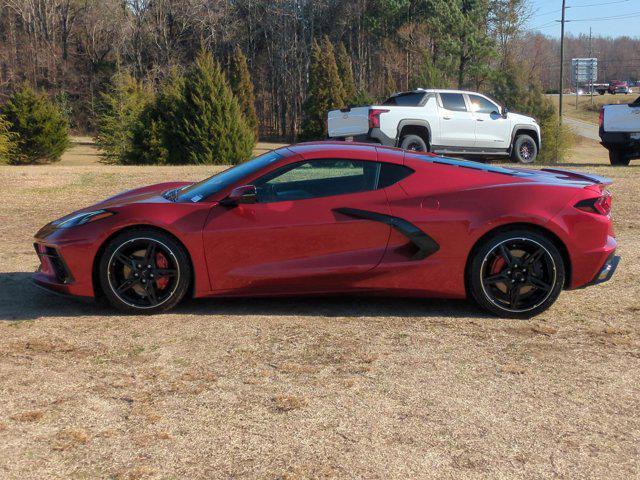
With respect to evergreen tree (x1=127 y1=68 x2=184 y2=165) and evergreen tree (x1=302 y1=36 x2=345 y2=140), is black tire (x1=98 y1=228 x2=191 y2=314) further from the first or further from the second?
evergreen tree (x1=302 y1=36 x2=345 y2=140)

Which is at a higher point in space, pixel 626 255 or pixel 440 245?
pixel 440 245

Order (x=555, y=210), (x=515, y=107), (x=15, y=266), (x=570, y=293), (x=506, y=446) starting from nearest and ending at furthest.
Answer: (x=506, y=446), (x=555, y=210), (x=570, y=293), (x=15, y=266), (x=515, y=107)

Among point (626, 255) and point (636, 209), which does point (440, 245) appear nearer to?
point (626, 255)

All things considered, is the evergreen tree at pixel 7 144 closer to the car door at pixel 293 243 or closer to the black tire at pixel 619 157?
the black tire at pixel 619 157

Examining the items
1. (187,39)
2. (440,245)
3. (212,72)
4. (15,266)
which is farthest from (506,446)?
(187,39)

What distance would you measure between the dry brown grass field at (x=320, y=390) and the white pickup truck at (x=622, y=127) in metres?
13.2

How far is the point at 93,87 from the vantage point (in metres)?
56.9

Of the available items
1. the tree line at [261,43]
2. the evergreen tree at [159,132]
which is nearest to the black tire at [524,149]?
the evergreen tree at [159,132]

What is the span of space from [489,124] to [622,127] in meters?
3.42

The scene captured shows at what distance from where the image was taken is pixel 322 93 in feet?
138

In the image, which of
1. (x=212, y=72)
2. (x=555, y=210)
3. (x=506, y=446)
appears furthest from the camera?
(x=212, y=72)

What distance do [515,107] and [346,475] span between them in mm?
38579

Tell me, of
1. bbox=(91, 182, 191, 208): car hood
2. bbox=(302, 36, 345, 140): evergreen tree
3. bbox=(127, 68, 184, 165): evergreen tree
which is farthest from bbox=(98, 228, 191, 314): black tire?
bbox=(302, 36, 345, 140): evergreen tree

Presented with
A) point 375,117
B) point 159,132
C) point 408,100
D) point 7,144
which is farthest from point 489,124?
point 7,144
